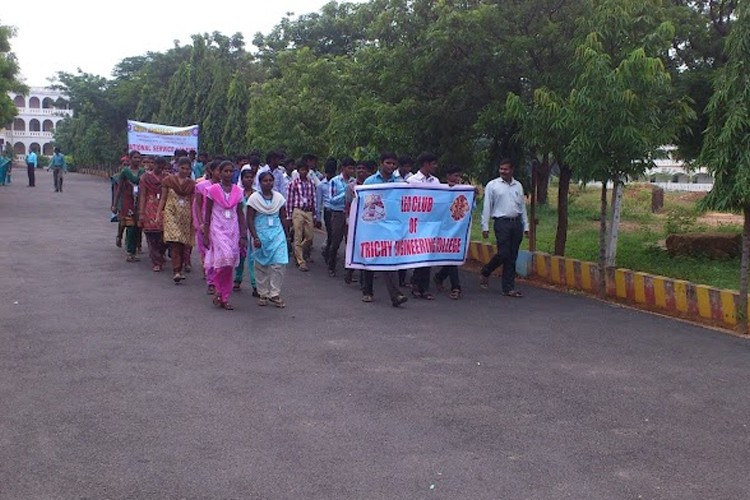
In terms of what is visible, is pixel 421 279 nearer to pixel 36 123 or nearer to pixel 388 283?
pixel 388 283

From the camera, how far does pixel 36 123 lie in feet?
308

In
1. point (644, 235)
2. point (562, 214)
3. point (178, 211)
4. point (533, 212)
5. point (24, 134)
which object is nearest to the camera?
point (178, 211)

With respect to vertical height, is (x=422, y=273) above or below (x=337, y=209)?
below

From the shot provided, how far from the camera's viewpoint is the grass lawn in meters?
12.4

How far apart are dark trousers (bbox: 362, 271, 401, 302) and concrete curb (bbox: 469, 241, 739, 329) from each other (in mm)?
2881

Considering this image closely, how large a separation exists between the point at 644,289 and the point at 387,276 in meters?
3.32

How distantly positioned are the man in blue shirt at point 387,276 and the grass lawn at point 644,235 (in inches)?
151

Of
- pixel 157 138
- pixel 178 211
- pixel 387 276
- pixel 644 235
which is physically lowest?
pixel 387 276

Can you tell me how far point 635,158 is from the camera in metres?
9.98

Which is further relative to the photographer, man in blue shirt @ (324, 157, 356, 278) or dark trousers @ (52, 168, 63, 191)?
dark trousers @ (52, 168, 63, 191)

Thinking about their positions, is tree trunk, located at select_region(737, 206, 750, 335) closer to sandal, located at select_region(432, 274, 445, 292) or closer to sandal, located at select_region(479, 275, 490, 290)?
sandal, located at select_region(479, 275, 490, 290)

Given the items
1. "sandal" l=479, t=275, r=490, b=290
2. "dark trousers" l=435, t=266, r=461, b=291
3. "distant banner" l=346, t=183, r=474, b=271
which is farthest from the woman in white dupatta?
"sandal" l=479, t=275, r=490, b=290

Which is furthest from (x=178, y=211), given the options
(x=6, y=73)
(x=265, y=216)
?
(x=6, y=73)

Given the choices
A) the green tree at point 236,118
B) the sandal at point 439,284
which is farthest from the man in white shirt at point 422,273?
the green tree at point 236,118
